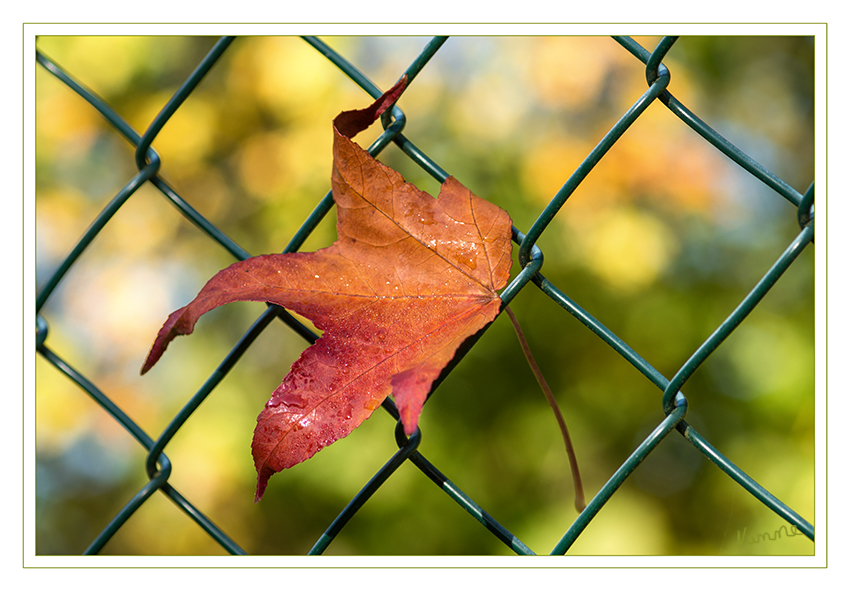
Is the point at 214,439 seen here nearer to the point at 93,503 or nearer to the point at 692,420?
the point at 93,503

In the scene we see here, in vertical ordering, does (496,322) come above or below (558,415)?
above

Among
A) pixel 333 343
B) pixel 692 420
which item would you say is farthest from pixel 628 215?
pixel 333 343

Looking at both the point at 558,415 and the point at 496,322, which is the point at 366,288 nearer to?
the point at 558,415

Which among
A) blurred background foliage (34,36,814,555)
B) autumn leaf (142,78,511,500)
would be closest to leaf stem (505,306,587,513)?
autumn leaf (142,78,511,500)

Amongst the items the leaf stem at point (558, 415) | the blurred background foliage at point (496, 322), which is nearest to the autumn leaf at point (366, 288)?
the leaf stem at point (558, 415)

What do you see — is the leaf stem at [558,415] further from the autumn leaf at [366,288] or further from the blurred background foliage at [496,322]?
the blurred background foliage at [496,322]

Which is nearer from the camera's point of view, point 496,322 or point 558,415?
point 558,415

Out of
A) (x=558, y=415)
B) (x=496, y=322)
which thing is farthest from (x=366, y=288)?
(x=496, y=322)
